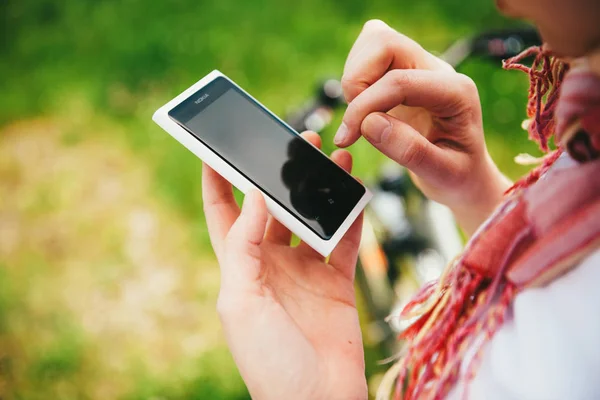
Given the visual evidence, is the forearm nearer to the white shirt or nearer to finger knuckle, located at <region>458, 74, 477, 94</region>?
finger knuckle, located at <region>458, 74, 477, 94</region>

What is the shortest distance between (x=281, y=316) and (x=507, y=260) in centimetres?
32

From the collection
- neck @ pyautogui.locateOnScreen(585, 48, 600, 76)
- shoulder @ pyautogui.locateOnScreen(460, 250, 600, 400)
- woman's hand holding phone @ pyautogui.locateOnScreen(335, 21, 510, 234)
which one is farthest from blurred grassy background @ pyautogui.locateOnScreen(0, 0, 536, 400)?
neck @ pyautogui.locateOnScreen(585, 48, 600, 76)

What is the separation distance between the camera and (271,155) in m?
0.93

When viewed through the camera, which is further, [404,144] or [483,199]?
[483,199]

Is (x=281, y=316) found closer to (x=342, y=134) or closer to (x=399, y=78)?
(x=342, y=134)

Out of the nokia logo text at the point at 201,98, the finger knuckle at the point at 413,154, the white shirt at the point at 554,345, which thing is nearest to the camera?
the white shirt at the point at 554,345

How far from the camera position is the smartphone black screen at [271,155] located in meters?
0.87

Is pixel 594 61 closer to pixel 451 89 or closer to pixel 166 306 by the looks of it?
pixel 451 89

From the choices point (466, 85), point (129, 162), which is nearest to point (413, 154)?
point (466, 85)

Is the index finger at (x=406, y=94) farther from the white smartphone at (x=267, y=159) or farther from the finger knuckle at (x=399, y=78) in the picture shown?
the white smartphone at (x=267, y=159)

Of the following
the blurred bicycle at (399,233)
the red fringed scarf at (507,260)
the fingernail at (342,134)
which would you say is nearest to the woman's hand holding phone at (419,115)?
the fingernail at (342,134)

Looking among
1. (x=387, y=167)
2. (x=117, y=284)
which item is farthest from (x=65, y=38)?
(x=387, y=167)

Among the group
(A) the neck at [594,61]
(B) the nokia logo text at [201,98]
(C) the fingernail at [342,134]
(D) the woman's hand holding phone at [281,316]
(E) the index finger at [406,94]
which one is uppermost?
(A) the neck at [594,61]

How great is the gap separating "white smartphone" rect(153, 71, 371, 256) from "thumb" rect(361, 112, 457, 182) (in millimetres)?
141
